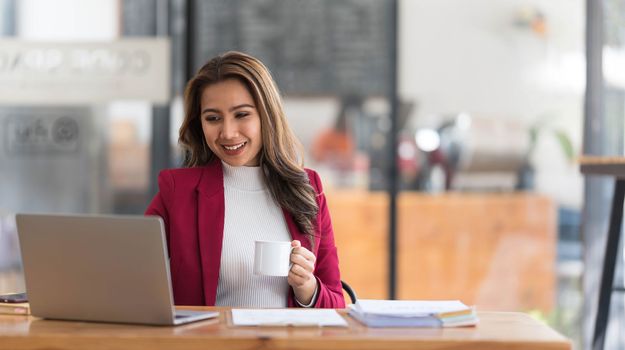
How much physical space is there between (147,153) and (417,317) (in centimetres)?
320

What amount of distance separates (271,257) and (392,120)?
2798 millimetres

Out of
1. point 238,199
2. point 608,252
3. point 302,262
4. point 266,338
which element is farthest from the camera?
point 608,252

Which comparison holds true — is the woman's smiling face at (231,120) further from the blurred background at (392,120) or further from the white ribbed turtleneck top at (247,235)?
the blurred background at (392,120)

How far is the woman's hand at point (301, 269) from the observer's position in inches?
88.7

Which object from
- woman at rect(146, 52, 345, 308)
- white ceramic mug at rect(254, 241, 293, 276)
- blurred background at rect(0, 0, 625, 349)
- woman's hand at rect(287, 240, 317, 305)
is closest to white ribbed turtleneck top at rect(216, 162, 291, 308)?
woman at rect(146, 52, 345, 308)

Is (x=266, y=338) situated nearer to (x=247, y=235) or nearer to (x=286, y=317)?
(x=286, y=317)

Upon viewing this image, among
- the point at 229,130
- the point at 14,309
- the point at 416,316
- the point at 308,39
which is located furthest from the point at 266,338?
the point at 308,39

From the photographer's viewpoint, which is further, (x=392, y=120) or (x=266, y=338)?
(x=392, y=120)

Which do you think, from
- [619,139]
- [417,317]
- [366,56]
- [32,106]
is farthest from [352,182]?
[417,317]

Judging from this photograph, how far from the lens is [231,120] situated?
2.55 metres

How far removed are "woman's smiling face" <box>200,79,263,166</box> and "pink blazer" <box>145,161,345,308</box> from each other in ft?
0.33

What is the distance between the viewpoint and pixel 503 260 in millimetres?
4852

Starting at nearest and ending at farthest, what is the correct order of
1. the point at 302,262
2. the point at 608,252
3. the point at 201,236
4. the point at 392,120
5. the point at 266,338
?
the point at 266,338 → the point at 302,262 → the point at 201,236 → the point at 608,252 → the point at 392,120

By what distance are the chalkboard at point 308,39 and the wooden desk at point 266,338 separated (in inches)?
121
